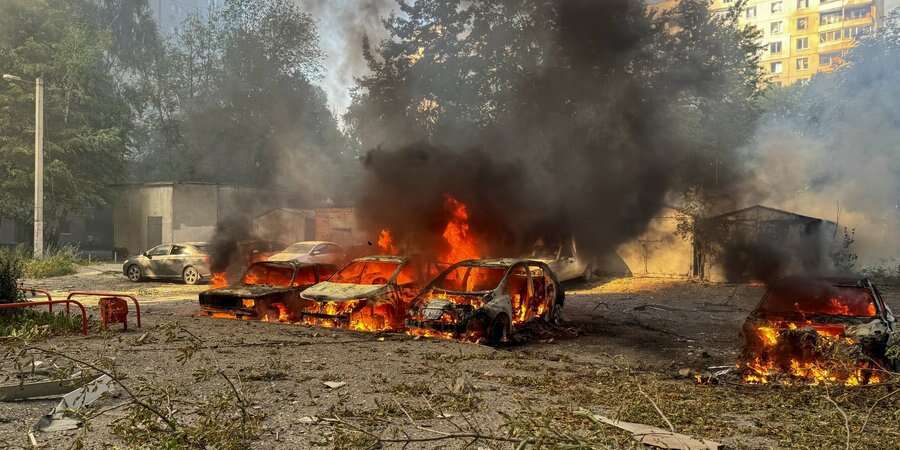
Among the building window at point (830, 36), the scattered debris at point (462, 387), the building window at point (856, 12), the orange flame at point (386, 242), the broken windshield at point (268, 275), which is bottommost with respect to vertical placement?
the scattered debris at point (462, 387)

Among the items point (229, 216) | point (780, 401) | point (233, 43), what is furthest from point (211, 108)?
point (780, 401)

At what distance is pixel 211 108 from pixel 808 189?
36.3 meters

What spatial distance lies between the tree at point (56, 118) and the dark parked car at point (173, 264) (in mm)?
12009

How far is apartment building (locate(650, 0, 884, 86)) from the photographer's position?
75938 mm

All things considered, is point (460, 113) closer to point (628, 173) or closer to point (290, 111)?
point (628, 173)

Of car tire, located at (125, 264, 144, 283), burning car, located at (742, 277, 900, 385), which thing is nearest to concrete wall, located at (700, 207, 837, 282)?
burning car, located at (742, 277, 900, 385)

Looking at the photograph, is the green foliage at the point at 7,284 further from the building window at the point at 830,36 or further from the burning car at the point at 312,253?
the building window at the point at 830,36

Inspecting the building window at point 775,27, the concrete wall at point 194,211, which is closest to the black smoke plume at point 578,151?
the concrete wall at point 194,211

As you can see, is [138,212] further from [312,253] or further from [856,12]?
[856,12]

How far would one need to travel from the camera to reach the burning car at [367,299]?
34.0 feet

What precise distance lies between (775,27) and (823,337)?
86.4m

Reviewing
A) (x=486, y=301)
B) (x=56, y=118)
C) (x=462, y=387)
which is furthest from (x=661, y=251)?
(x=56, y=118)

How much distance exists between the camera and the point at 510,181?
1805 cm

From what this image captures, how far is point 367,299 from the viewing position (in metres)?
10.3
